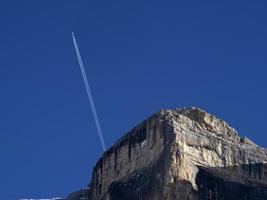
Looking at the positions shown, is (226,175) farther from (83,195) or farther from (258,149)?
(83,195)

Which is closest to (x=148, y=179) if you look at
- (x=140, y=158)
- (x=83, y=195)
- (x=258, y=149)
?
(x=140, y=158)

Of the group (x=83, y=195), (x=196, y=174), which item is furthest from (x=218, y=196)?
(x=83, y=195)

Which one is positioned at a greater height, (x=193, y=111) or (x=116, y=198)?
(x=193, y=111)

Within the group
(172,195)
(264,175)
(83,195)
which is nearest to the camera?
(172,195)

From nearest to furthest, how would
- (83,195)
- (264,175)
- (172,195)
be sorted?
(172,195) < (264,175) < (83,195)

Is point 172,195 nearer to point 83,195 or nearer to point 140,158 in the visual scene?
point 140,158

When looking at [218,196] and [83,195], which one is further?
[83,195]
